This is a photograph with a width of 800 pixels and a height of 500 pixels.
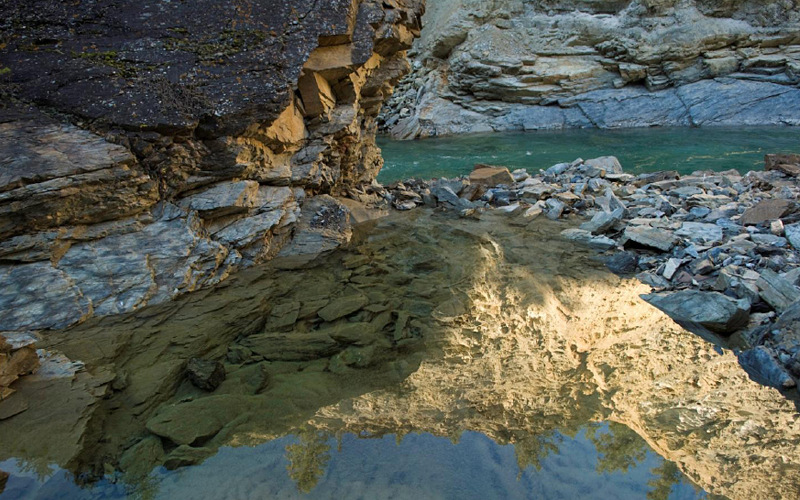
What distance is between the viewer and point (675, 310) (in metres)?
4.10

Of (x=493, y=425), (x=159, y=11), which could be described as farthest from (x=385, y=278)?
(x=159, y=11)

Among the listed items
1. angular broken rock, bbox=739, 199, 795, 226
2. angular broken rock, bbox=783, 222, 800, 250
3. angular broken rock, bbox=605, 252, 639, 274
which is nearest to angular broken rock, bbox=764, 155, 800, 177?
angular broken rock, bbox=739, 199, 795, 226

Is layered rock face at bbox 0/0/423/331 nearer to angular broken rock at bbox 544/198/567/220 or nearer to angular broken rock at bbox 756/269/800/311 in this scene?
angular broken rock at bbox 544/198/567/220

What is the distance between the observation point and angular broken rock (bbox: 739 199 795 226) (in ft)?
18.3

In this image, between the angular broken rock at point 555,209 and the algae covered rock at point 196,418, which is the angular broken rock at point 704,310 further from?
the algae covered rock at point 196,418

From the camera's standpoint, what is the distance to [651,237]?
5645 millimetres

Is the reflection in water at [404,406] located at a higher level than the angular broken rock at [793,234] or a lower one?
lower

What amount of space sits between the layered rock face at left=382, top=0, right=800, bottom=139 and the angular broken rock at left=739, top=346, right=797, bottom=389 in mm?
20799

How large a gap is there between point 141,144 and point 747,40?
91.0 ft

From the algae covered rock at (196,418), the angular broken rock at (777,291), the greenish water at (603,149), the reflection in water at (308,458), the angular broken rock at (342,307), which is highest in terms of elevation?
the angular broken rock at (777,291)

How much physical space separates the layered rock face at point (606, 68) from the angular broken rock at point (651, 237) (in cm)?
1822

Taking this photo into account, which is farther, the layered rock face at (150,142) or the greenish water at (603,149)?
the greenish water at (603,149)

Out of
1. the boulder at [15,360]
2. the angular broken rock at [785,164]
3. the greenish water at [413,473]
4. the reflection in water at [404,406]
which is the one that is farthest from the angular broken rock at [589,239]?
the boulder at [15,360]

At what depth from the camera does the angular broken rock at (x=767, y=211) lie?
5.58m
